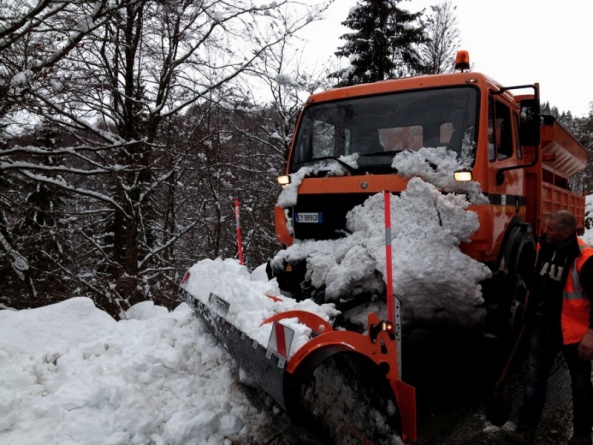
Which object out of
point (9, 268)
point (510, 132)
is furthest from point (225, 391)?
point (9, 268)

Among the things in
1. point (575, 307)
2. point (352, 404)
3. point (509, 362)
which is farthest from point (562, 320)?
point (352, 404)

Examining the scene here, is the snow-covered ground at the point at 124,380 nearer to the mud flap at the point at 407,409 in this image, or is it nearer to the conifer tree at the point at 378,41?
the mud flap at the point at 407,409

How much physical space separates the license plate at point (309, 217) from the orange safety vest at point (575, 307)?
2419mm

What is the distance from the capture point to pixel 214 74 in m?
11.5

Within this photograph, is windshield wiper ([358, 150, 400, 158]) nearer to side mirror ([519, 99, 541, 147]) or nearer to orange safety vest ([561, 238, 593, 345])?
side mirror ([519, 99, 541, 147])

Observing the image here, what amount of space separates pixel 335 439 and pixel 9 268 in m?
6.07

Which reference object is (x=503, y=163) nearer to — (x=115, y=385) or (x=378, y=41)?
(x=115, y=385)

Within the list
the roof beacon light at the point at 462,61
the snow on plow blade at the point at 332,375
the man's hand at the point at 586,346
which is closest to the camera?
the snow on plow blade at the point at 332,375

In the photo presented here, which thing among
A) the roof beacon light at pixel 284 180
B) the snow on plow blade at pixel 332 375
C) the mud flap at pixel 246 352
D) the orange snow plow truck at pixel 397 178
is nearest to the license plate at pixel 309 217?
the orange snow plow truck at pixel 397 178

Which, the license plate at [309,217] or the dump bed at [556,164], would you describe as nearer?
the license plate at [309,217]

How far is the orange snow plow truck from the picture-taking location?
126 inches

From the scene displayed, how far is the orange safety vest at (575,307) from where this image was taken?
333 centimetres

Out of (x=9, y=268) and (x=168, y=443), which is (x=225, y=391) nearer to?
(x=168, y=443)

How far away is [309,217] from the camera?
5.12 metres
